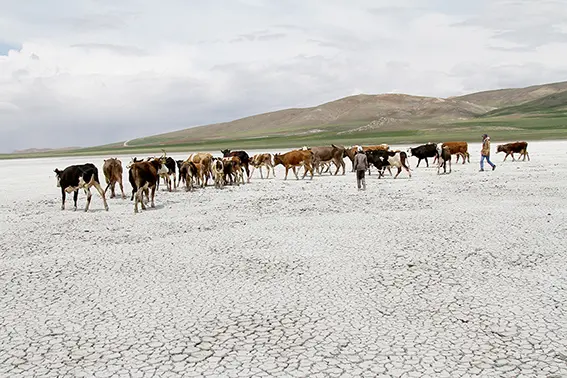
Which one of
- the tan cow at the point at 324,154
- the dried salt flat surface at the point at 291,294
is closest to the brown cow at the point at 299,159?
the tan cow at the point at 324,154

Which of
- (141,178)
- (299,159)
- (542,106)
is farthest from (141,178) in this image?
(542,106)

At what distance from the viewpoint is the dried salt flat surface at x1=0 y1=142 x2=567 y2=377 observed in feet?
17.0

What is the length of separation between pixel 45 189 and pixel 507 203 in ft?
66.9

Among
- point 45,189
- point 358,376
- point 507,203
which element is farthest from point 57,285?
point 45,189

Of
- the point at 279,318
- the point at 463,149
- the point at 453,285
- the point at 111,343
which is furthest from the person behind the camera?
the point at 463,149

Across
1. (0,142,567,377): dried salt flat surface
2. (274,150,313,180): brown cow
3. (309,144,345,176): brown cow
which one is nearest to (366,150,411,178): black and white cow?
(309,144,345,176): brown cow

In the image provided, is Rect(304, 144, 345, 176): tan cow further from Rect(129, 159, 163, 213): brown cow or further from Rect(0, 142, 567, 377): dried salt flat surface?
Rect(0, 142, 567, 377): dried salt flat surface

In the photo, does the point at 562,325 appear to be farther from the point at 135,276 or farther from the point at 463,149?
the point at 463,149

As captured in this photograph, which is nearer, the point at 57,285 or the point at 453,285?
the point at 453,285

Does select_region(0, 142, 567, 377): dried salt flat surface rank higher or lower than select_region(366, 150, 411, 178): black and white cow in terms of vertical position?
lower

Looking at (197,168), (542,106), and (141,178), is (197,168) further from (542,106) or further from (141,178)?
(542,106)

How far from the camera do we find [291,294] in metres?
7.11

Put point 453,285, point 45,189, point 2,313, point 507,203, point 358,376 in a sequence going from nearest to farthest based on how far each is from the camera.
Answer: point 358,376 → point 2,313 → point 453,285 → point 507,203 → point 45,189

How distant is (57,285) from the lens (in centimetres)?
785
